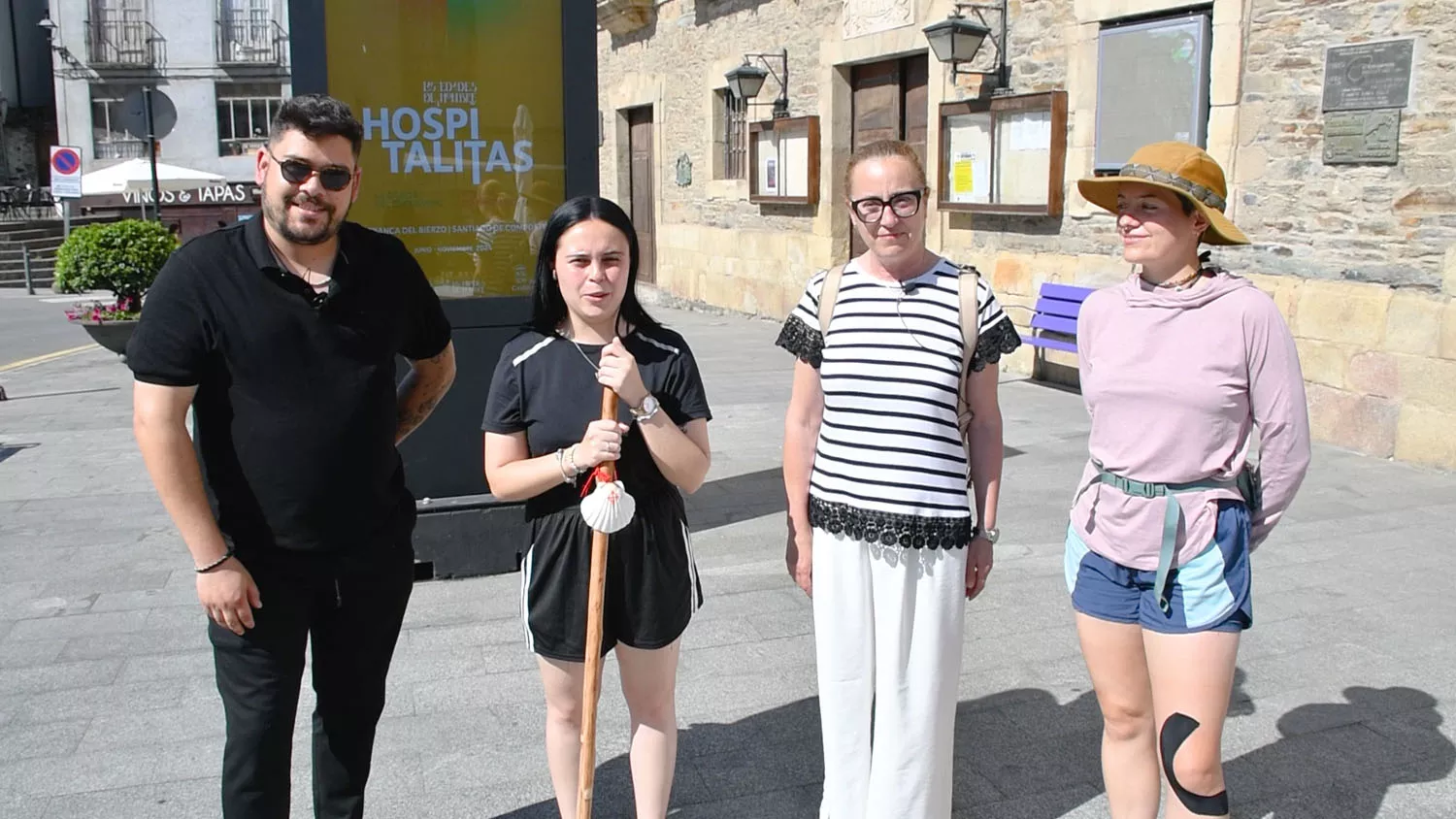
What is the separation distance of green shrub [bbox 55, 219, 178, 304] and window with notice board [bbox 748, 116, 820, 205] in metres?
6.72

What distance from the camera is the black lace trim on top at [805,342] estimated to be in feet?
9.77

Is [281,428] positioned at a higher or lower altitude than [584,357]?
lower

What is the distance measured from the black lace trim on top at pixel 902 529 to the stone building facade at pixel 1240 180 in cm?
564

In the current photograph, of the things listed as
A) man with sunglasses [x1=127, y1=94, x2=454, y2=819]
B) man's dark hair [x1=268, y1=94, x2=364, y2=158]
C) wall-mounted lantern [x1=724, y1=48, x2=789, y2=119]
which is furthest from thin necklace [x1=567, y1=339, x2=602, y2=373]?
wall-mounted lantern [x1=724, y1=48, x2=789, y2=119]

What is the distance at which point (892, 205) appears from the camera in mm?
2768

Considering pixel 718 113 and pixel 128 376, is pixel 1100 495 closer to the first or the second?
pixel 128 376

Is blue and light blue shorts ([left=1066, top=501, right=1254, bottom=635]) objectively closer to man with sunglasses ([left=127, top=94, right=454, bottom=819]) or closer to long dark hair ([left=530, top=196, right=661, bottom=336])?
long dark hair ([left=530, top=196, right=661, bottom=336])

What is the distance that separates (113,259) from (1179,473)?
11379 millimetres

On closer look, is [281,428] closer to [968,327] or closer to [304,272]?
[304,272]

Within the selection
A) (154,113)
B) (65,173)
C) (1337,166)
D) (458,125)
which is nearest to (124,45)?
(65,173)

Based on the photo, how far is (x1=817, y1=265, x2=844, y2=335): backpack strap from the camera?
297 cm

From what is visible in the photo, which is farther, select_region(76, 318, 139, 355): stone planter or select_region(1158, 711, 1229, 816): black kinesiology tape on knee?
select_region(76, 318, 139, 355): stone planter

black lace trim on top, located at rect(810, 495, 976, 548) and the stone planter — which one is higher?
black lace trim on top, located at rect(810, 495, 976, 548)

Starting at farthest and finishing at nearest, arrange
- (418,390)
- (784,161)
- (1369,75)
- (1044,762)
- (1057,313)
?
(784,161), (1057,313), (1369,75), (1044,762), (418,390)
